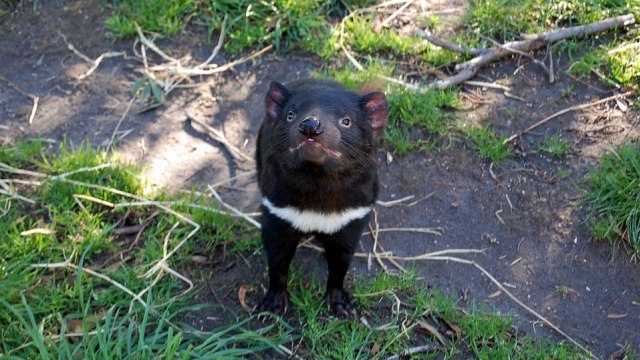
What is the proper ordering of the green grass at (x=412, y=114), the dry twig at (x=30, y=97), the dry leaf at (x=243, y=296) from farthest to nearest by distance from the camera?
1. the dry twig at (x=30, y=97)
2. the green grass at (x=412, y=114)
3. the dry leaf at (x=243, y=296)

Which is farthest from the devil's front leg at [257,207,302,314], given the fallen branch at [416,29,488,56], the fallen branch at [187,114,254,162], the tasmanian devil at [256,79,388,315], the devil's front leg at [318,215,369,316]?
the fallen branch at [416,29,488,56]

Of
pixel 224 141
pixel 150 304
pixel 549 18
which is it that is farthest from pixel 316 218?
pixel 549 18

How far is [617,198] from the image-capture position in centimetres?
350

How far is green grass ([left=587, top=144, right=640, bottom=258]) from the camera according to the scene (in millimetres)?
3395

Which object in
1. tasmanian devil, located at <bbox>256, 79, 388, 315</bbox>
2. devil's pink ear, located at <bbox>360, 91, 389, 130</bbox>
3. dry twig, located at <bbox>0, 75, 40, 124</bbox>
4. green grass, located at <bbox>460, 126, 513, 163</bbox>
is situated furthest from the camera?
dry twig, located at <bbox>0, 75, 40, 124</bbox>

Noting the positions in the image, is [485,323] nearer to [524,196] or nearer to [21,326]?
[524,196]

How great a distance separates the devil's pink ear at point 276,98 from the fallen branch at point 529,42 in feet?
5.32

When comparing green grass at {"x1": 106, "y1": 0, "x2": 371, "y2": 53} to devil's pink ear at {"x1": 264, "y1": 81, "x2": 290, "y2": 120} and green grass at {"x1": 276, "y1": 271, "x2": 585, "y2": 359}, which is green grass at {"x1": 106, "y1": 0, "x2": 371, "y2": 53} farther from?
green grass at {"x1": 276, "y1": 271, "x2": 585, "y2": 359}

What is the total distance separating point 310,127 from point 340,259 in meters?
0.81

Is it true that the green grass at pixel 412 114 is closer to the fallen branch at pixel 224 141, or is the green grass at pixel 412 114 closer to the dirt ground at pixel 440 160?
the dirt ground at pixel 440 160

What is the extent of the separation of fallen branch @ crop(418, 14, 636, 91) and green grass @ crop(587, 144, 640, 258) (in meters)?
0.94

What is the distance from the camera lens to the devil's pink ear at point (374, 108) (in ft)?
9.14

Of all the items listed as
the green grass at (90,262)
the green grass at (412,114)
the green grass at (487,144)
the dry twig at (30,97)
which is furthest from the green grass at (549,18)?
the dry twig at (30,97)

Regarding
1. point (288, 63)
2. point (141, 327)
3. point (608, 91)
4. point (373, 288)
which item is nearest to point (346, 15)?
point (288, 63)
